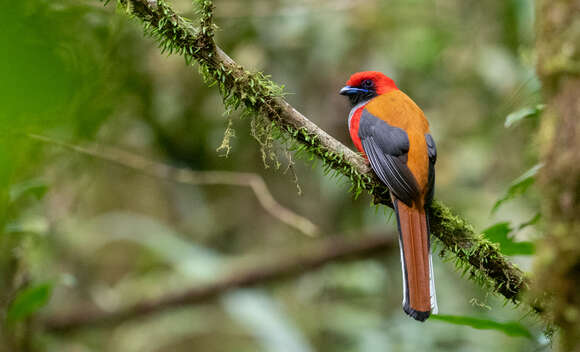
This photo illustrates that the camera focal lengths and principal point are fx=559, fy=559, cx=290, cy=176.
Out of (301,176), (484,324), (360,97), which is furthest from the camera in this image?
(301,176)

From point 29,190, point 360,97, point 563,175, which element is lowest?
point 563,175

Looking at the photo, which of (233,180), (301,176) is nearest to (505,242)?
(233,180)

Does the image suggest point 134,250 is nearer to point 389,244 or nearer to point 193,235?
point 193,235

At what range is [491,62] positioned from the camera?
16.7ft

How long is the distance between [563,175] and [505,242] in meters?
1.05

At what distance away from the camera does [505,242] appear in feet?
6.60

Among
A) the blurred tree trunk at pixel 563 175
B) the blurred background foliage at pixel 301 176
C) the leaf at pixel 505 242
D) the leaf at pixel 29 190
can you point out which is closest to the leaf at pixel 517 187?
the leaf at pixel 505 242

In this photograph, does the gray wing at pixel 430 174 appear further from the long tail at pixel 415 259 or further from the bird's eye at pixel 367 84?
the bird's eye at pixel 367 84

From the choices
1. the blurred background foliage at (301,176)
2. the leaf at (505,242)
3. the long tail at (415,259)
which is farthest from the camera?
the blurred background foliage at (301,176)

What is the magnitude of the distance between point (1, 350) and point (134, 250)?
3770 millimetres

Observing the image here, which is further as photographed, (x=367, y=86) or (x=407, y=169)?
(x=367, y=86)

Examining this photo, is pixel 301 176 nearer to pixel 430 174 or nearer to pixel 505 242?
pixel 430 174

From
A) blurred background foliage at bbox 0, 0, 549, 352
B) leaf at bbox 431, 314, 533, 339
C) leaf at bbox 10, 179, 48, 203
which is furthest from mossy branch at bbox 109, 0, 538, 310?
blurred background foliage at bbox 0, 0, 549, 352

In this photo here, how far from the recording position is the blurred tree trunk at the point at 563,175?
1.02 metres
